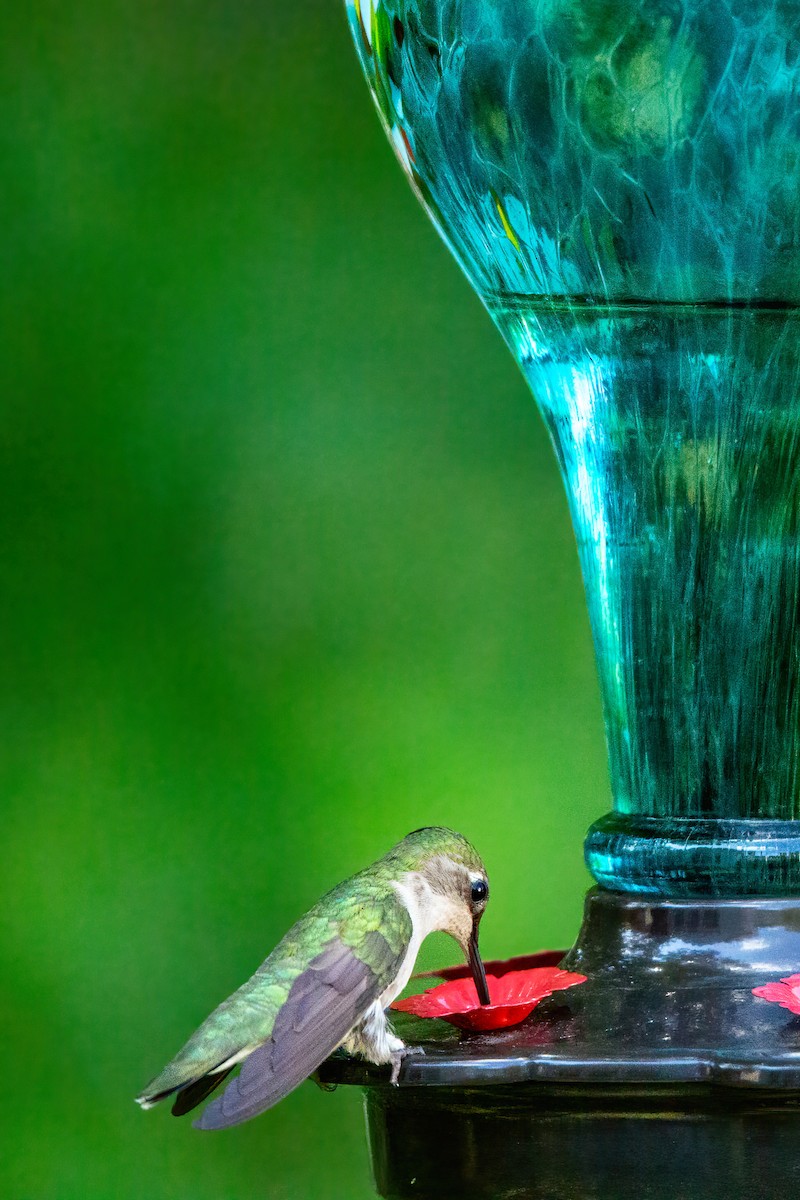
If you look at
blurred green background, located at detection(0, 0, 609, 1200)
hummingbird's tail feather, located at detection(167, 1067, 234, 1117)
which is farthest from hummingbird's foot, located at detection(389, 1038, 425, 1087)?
blurred green background, located at detection(0, 0, 609, 1200)

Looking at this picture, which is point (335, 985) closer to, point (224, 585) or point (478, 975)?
point (478, 975)

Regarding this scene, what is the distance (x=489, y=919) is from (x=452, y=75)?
170 centimetres

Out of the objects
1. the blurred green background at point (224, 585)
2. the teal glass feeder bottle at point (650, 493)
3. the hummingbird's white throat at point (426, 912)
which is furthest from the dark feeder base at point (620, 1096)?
the blurred green background at point (224, 585)

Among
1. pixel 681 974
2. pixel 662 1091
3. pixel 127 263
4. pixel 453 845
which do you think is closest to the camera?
pixel 662 1091

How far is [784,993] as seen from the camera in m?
0.73

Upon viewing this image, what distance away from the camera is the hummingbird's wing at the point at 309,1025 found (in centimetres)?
74

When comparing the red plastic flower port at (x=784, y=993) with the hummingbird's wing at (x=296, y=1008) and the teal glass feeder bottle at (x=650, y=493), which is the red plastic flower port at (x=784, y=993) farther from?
the hummingbird's wing at (x=296, y=1008)

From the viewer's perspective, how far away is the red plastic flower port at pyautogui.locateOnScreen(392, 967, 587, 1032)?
0.77 metres

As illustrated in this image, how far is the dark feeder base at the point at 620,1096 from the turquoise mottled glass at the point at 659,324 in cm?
7

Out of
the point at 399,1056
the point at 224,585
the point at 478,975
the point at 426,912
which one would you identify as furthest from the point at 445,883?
the point at 224,585

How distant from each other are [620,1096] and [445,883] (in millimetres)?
333

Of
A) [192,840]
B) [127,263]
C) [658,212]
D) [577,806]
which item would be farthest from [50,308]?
[658,212]

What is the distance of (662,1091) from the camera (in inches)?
26.4

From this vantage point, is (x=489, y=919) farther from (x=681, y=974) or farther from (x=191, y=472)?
(x=681, y=974)
